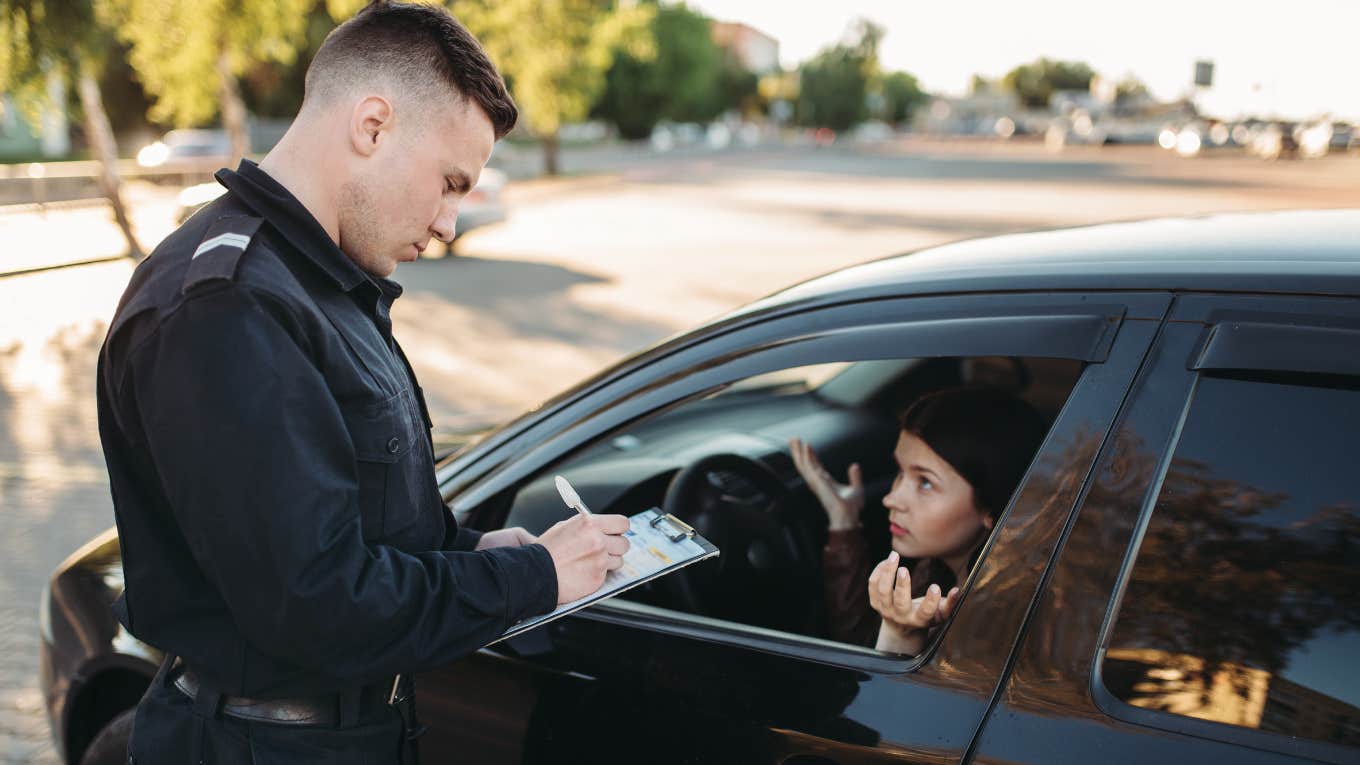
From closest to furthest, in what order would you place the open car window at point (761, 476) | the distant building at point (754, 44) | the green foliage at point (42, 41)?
the open car window at point (761, 476)
the green foliage at point (42, 41)
the distant building at point (754, 44)

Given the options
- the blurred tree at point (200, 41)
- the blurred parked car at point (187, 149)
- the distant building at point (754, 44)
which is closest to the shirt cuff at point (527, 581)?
the blurred tree at point (200, 41)

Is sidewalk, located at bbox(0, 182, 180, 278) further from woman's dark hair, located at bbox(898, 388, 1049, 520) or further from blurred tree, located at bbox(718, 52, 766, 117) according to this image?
blurred tree, located at bbox(718, 52, 766, 117)

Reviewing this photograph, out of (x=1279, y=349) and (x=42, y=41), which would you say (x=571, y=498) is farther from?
(x=42, y=41)

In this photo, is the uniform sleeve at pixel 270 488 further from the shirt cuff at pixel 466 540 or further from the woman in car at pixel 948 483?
the woman in car at pixel 948 483

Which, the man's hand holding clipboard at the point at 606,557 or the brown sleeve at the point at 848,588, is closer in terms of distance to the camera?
the man's hand holding clipboard at the point at 606,557

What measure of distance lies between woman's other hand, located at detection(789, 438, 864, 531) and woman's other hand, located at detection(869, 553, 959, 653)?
584 mm

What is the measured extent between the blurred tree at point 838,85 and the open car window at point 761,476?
104m

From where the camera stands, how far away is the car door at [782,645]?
1.42m

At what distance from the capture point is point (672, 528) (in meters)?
1.75

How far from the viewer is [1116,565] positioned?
136 centimetres

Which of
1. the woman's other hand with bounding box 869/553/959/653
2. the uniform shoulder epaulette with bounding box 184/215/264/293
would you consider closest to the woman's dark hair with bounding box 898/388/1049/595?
the woman's other hand with bounding box 869/553/959/653

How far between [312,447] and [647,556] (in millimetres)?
569

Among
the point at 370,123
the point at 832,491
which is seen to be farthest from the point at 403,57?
the point at 832,491

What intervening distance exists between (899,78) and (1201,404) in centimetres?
15941
